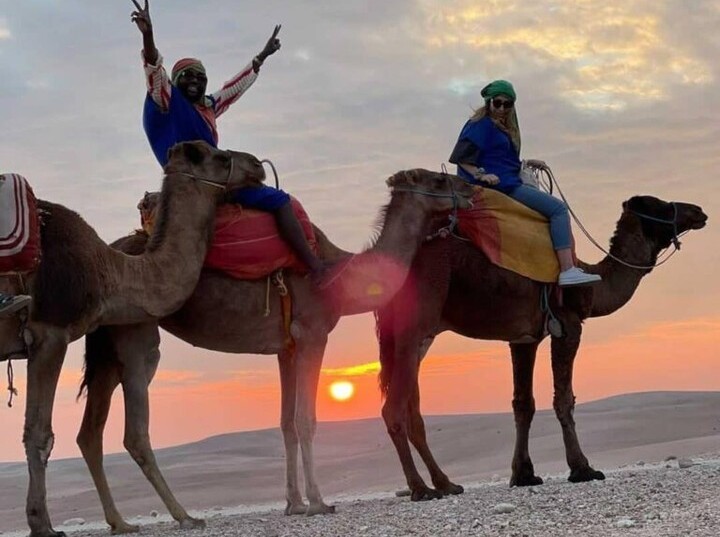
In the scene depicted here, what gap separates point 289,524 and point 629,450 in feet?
29.3

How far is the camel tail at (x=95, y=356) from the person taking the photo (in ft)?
29.0

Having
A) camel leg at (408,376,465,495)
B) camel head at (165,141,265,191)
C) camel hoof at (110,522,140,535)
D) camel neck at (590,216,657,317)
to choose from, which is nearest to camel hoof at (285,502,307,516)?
camel leg at (408,376,465,495)

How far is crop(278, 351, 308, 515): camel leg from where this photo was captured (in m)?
9.09

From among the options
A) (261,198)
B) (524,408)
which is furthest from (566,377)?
(261,198)

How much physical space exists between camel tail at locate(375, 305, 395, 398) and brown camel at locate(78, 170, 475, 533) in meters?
0.55

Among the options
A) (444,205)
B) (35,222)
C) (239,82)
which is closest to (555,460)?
(444,205)

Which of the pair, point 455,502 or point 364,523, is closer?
point 364,523

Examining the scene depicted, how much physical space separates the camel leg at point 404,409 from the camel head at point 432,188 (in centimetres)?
120

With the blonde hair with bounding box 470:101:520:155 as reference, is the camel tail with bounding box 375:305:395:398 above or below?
below

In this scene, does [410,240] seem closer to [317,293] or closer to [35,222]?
[317,293]

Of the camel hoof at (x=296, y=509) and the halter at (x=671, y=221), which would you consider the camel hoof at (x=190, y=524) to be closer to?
the camel hoof at (x=296, y=509)

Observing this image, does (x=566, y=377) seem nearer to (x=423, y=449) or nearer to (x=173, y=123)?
(x=423, y=449)

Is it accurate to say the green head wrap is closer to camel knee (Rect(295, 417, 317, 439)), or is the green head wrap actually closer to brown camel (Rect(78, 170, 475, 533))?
brown camel (Rect(78, 170, 475, 533))

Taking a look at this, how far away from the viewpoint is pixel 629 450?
15.7m
